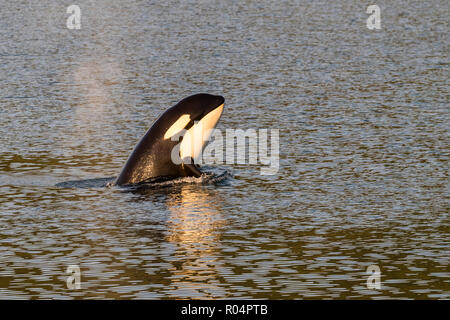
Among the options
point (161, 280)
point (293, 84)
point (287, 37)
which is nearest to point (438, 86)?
point (293, 84)

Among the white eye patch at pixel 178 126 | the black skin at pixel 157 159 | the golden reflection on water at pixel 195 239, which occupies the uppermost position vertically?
the white eye patch at pixel 178 126

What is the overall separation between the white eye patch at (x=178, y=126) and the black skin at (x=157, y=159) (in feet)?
0.17

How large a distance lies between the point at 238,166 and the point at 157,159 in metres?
2.06

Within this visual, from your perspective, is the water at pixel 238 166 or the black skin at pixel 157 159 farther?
the black skin at pixel 157 159

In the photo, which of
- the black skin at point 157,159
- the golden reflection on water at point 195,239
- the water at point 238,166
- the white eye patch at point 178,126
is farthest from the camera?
the white eye patch at point 178,126

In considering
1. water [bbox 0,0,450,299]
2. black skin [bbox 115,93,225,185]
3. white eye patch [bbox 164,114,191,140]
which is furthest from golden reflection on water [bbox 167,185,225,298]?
white eye patch [bbox 164,114,191,140]

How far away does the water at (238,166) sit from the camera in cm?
1483

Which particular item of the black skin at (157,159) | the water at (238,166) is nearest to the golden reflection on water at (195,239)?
the water at (238,166)

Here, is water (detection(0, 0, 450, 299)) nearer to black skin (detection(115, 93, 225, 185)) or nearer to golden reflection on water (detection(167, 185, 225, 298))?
golden reflection on water (detection(167, 185, 225, 298))

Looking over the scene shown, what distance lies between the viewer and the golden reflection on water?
14141mm

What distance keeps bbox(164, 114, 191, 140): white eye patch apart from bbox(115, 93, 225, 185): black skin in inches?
2.1

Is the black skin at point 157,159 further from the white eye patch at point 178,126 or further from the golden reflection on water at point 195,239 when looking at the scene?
the golden reflection on water at point 195,239
